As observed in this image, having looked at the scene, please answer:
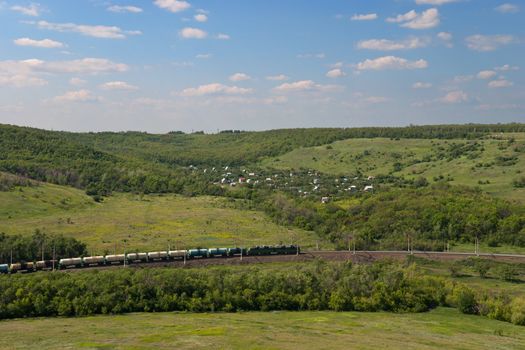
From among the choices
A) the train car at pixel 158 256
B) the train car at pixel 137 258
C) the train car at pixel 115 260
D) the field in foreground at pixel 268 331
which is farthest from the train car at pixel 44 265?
the field in foreground at pixel 268 331

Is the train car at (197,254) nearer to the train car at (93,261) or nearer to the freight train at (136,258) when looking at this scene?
Result: the freight train at (136,258)

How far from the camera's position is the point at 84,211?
138875mm

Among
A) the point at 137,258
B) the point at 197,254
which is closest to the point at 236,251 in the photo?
the point at 197,254

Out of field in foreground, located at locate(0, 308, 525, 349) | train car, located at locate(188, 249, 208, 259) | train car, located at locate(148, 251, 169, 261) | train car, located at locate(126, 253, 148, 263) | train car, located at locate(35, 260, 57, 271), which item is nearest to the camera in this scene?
field in foreground, located at locate(0, 308, 525, 349)

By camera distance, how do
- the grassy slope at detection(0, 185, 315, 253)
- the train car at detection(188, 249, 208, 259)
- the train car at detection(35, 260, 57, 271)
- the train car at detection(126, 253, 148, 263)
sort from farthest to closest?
1. the grassy slope at detection(0, 185, 315, 253)
2. the train car at detection(188, 249, 208, 259)
3. the train car at detection(126, 253, 148, 263)
4. the train car at detection(35, 260, 57, 271)

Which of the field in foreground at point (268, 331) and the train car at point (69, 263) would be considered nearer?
the field in foreground at point (268, 331)

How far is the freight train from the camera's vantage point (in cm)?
7919

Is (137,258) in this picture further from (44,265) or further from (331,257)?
(331,257)

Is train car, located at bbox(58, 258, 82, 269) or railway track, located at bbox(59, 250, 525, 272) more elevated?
train car, located at bbox(58, 258, 82, 269)

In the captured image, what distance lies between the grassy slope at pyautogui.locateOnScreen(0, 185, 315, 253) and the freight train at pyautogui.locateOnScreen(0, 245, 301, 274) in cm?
1467

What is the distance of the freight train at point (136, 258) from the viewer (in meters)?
79.2

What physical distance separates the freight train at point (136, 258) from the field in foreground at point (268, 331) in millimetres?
21498

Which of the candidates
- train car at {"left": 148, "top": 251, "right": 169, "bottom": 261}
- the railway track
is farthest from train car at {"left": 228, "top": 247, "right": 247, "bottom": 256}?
train car at {"left": 148, "top": 251, "right": 169, "bottom": 261}

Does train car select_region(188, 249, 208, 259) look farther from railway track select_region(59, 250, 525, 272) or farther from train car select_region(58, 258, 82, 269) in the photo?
train car select_region(58, 258, 82, 269)
